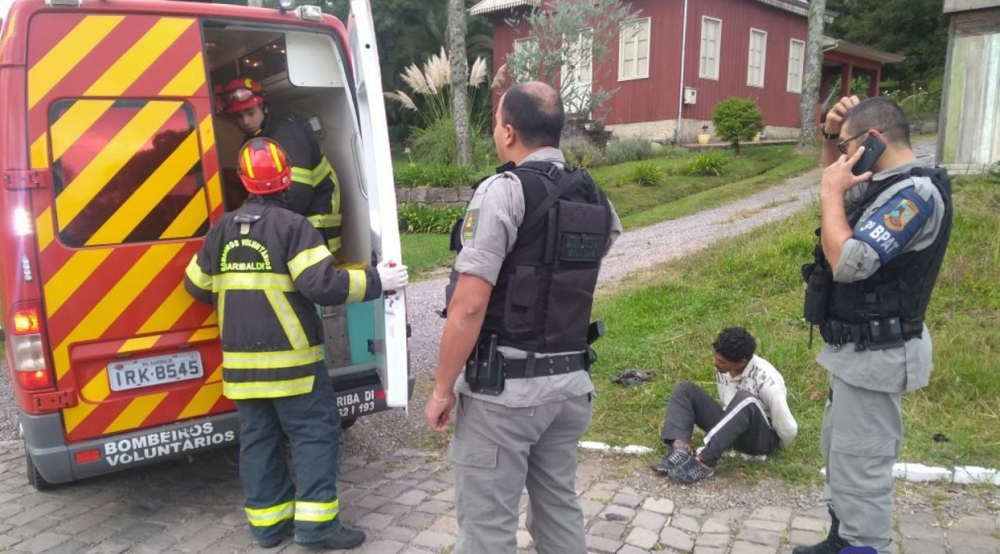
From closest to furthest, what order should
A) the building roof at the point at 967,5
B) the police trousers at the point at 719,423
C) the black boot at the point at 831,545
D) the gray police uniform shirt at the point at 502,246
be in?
the gray police uniform shirt at the point at 502,246, the black boot at the point at 831,545, the police trousers at the point at 719,423, the building roof at the point at 967,5

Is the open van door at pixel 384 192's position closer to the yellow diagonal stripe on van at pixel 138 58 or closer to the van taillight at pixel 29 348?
the yellow diagonal stripe on van at pixel 138 58

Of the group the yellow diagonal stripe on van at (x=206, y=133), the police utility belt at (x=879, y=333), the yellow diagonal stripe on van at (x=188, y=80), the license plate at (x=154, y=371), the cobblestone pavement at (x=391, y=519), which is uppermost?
the yellow diagonal stripe on van at (x=188, y=80)

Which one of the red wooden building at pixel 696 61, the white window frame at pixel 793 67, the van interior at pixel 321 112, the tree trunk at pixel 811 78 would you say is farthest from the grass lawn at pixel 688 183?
the van interior at pixel 321 112

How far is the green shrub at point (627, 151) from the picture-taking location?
16.4 meters

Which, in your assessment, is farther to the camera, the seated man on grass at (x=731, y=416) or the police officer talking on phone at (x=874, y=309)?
the seated man on grass at (x=731, y=416)

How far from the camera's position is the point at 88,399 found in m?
3.38

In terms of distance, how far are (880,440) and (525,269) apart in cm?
153

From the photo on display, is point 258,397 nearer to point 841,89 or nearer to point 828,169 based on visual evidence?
point 828,169

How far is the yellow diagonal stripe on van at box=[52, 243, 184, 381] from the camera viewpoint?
10.9 ft

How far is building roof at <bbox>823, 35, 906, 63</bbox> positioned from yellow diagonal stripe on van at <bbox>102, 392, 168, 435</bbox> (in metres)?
22.6

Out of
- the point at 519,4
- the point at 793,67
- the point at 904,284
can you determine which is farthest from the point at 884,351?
the point at 793,67

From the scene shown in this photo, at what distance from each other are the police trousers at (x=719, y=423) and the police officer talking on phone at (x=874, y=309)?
0.98 metres

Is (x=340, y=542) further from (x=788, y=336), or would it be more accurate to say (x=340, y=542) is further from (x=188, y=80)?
(x=788, y=336)

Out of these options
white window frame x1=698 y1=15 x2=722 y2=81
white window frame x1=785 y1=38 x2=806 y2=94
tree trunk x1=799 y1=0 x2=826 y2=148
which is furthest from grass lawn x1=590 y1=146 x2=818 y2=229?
white window frame x1=785 y1=38 x2=806 y2=94
